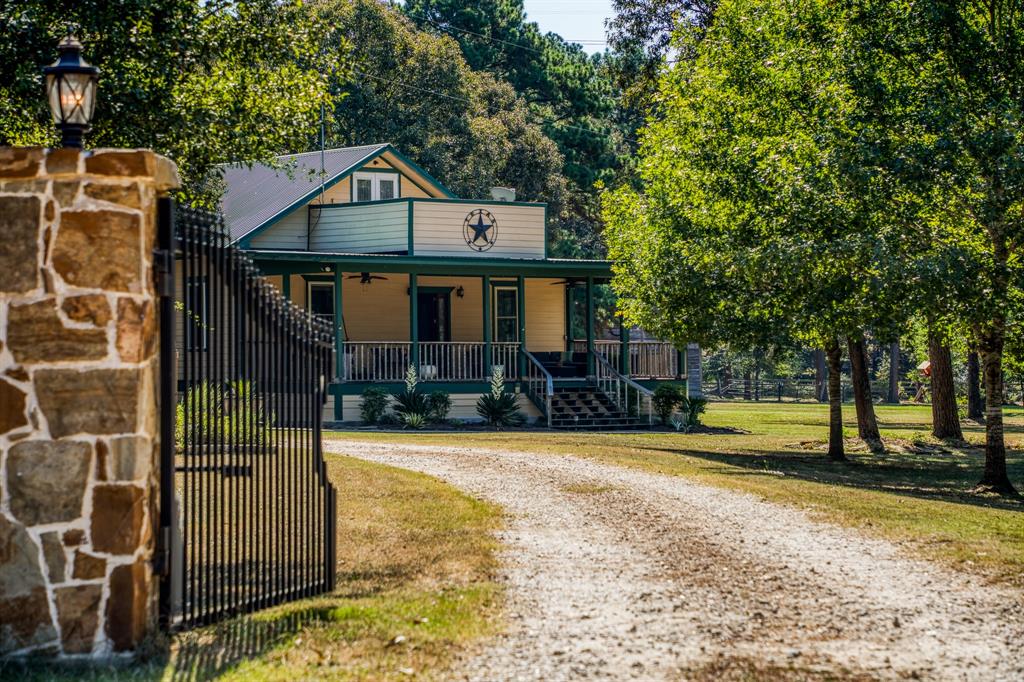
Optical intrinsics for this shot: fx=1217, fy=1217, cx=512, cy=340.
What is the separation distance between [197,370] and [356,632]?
6.46 ft

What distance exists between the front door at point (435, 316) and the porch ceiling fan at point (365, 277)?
1818 mm

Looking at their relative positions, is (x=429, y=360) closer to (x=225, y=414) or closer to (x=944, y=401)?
(x=944, y=401)

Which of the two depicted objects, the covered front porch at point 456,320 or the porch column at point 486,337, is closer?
the covered front porch at point 456,320

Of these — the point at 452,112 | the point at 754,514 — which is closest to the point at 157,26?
the point at 754,514

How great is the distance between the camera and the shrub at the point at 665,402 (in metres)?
27.2

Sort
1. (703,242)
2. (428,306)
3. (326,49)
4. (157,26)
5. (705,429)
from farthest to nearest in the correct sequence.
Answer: (428,306) → (705,429) → (703,242) → (326,49) → (157,26)

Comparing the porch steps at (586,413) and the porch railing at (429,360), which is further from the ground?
the porch railing at (429,360)

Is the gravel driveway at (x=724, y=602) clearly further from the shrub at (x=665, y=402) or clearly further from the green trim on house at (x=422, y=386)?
the shrub at (x=665, y=402)

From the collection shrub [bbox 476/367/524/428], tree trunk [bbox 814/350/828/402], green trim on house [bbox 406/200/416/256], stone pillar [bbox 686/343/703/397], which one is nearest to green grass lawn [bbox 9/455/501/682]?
shrub [bbox 476/367/524/428]

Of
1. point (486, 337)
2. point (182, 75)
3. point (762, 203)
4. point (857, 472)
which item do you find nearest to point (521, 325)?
point (486, 337)

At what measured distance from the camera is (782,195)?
16.5 meters

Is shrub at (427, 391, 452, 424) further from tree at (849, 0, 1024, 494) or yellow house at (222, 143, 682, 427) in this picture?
tree at (849, 0, 1024, 494)

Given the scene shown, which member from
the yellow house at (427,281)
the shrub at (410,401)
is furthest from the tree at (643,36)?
the shrub at (410,401)

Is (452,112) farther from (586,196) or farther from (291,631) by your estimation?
(291,631)
